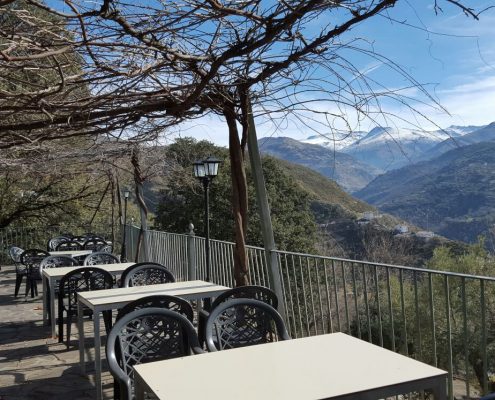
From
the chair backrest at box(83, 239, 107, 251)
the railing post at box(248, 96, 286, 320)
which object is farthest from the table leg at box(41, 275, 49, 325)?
the chair backrest at box(83, 239, 107, 251)

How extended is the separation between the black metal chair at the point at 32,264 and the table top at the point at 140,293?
12.0 ft

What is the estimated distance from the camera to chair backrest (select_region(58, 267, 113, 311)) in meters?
5.04

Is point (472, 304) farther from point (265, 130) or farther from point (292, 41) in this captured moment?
point (292, 41)

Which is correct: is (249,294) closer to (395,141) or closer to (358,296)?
(395,141)

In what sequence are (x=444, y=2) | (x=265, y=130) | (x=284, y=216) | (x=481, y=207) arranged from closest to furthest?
(x=444, y=2) < (x=265, y=130) < (x=284, y=216) < (x=481, y=207)

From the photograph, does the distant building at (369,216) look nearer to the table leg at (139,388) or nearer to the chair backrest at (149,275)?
Result: the chair backrest at (149,275)

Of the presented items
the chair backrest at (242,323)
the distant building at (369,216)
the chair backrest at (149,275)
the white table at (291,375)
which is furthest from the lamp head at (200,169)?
the distant building at (369,216)

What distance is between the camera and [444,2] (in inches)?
88.9

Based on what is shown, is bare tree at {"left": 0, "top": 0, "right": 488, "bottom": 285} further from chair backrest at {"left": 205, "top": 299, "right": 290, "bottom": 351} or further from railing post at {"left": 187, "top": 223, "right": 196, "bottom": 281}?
railing post at {"left": 187, "top": 223, "right": 196, "bottom": 281}

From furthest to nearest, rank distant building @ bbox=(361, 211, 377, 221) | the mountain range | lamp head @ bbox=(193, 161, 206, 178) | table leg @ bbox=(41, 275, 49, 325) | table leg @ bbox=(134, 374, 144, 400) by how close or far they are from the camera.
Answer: distant building @ bbox=(361, 211, 377, 221) → lamp head @ bbox=(193, 161, 206, 178) → table leg @ bbox=(41, 275, 49, 325) → the mountain range → table leg @ bbox=(134, 374, 144, 400)

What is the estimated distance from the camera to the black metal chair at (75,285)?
5.03 metres

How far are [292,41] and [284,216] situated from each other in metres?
15.3

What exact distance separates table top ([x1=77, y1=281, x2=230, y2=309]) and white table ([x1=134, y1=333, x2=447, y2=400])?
1754mm

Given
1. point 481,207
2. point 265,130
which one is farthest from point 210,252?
point 481,207
